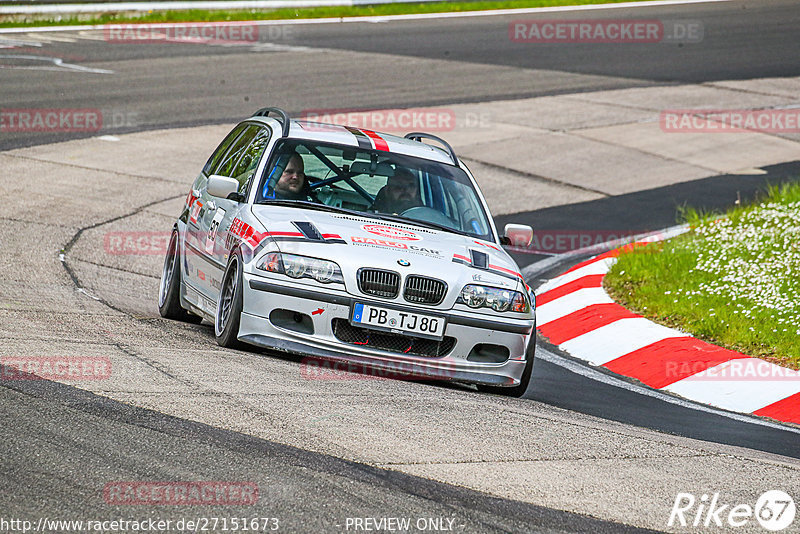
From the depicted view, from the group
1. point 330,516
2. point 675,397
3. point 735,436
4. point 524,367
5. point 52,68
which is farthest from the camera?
point 52,68

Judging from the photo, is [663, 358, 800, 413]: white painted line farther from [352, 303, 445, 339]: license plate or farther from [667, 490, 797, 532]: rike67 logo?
[667, 490, 797, 532]: rike67 logo

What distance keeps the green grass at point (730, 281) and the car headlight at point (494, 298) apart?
2070 millimetres

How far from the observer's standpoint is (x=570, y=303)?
10.0 m

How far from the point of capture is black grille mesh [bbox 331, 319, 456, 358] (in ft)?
22.3

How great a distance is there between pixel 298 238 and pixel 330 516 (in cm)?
310

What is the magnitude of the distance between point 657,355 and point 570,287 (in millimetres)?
2123

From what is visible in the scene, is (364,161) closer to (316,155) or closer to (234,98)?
(316,155)

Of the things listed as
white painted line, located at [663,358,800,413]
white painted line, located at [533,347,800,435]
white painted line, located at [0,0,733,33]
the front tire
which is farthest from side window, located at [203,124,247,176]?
white painted line, located at [0,0,733,33]

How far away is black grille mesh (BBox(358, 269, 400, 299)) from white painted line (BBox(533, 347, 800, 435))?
1.93m

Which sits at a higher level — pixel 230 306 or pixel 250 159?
pixel 250 159

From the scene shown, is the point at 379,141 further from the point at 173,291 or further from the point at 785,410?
the point at 785,410

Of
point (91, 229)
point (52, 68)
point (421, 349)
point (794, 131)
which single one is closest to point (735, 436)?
point (421, 349)

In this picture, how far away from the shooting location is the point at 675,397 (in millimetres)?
7695

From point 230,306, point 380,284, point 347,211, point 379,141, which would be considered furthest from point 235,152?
point 380,284
